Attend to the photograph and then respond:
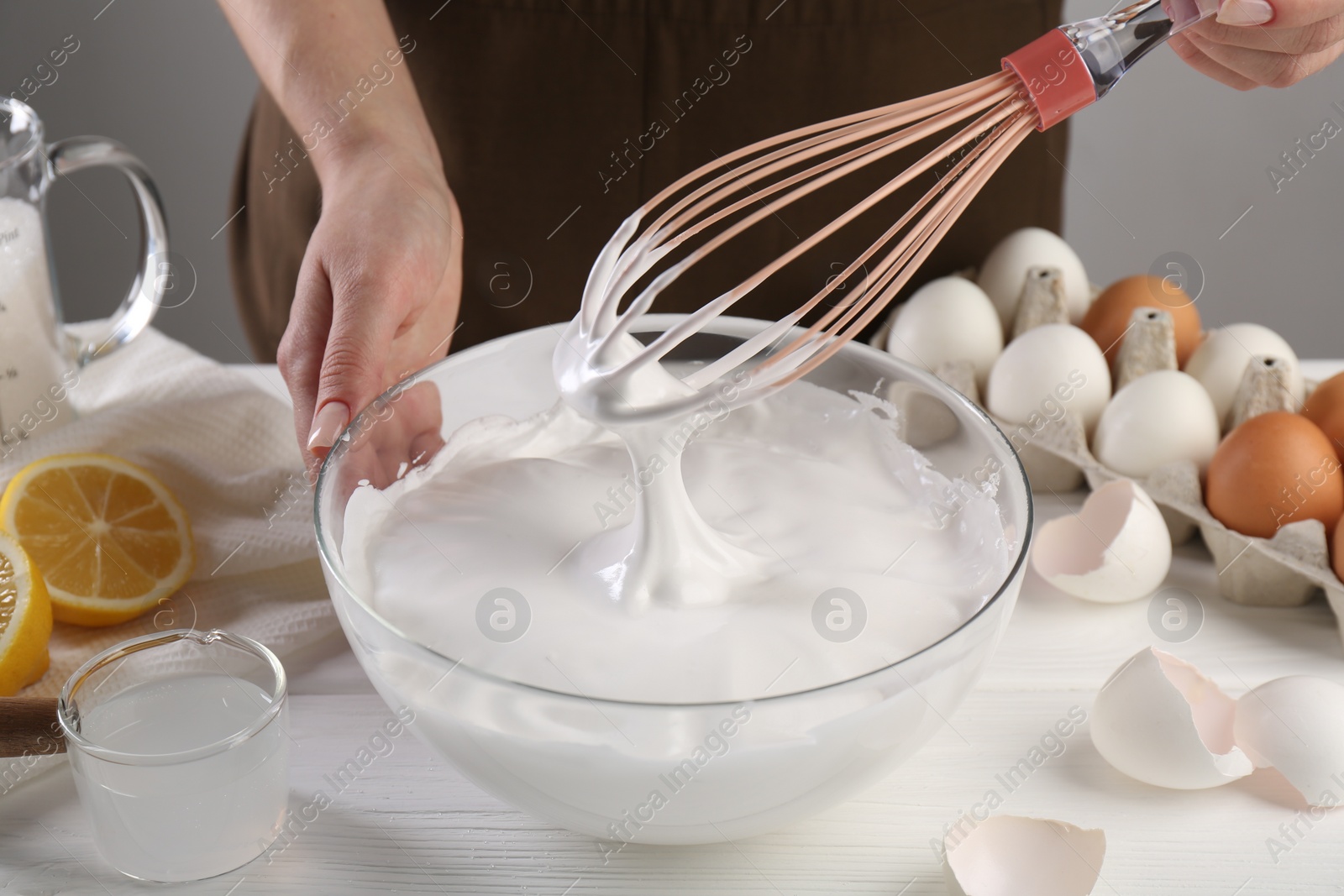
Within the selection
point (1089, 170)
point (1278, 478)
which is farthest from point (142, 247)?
point (1089, 170)

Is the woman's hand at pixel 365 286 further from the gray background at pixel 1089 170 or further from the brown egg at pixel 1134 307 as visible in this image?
the gray background at pixel 1089 170

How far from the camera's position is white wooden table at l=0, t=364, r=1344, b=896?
0.59 m

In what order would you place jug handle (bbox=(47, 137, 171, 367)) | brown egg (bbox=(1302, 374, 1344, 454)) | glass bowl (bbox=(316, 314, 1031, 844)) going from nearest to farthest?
1. glass bowl (bbox=(316, 314, 1031, 844))
2. brown egg (bbox=(1302, 374, 1344, 454))
3. jug handle (bbox=(47, 137, 171, 367))

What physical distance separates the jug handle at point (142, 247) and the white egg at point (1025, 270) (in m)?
0.73

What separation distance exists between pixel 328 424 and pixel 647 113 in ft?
1.61

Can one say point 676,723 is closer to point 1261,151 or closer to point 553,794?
point 553,794

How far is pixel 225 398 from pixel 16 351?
16cm

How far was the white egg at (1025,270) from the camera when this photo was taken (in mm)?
1026

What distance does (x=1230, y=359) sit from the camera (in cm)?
92

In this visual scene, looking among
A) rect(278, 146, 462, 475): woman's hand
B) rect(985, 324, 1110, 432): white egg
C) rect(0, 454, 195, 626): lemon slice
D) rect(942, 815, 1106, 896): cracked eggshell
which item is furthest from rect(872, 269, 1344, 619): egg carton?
rect(0, 454, 195, 626): lemon slice

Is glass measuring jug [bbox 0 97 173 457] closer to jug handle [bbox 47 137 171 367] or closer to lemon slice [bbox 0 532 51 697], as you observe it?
jug handle [bbox 47 137 171 367]

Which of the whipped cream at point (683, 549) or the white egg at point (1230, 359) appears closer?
the whipped cream at point (683, 549)

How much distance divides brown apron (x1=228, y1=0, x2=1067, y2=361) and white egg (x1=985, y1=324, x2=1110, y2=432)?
225 mm

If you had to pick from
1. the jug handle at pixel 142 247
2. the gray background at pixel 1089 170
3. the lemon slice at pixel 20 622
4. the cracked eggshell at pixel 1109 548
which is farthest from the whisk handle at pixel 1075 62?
the gray background at pixel 1089 170
